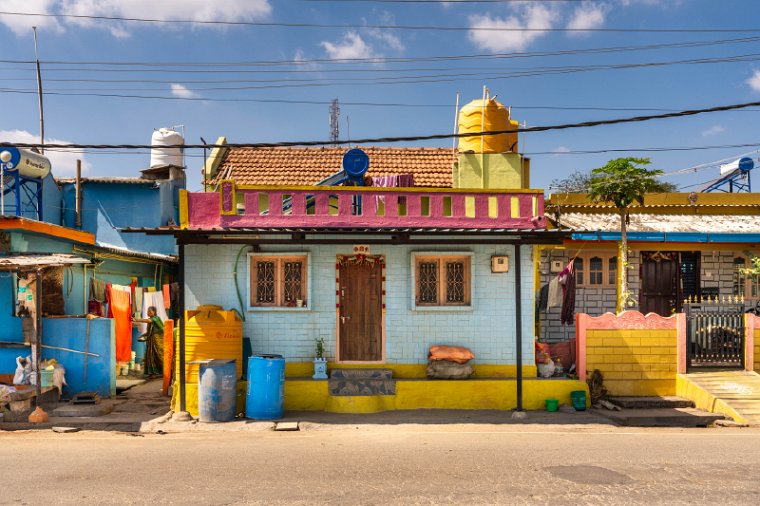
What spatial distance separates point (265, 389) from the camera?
10.6 metres

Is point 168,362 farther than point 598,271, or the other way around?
point 598,271

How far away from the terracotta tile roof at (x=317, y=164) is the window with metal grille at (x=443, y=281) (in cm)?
536

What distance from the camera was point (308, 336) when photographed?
11992 millimetres

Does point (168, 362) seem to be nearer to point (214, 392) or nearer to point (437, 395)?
point (214, 392)

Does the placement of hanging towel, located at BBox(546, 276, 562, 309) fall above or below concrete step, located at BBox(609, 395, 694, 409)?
above

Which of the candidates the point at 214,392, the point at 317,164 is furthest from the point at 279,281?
the point at 317,164

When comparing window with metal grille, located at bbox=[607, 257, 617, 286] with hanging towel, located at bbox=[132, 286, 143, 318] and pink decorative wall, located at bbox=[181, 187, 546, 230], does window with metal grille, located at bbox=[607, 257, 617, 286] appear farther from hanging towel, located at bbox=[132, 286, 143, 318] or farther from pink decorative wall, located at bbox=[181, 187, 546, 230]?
hanging towel, located at bbox=[132, 286, 143, 318]

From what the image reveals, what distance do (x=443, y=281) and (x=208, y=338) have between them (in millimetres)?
4773

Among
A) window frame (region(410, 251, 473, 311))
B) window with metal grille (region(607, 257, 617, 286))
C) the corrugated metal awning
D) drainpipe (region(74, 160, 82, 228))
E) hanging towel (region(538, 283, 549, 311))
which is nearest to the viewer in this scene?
window frame (region(410, 251, 473, 311))

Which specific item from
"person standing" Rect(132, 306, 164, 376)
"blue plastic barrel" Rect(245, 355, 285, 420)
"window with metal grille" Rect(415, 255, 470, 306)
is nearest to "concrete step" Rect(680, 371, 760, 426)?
"window with metal grille" Rect(415, 255, 470, 306)

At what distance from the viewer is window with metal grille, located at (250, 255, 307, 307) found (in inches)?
476

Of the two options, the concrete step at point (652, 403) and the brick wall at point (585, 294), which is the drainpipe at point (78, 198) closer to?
the brick wall at point (585, 294)

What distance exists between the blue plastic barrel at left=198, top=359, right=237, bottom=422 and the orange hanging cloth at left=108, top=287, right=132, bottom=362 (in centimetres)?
516

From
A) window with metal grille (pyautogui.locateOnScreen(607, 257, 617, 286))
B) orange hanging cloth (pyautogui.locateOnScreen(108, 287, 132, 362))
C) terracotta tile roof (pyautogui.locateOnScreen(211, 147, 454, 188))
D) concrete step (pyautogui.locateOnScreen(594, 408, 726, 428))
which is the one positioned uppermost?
terracotta tile roof (pyautogui.locateOnScreen(211, 147, 454, 188))
